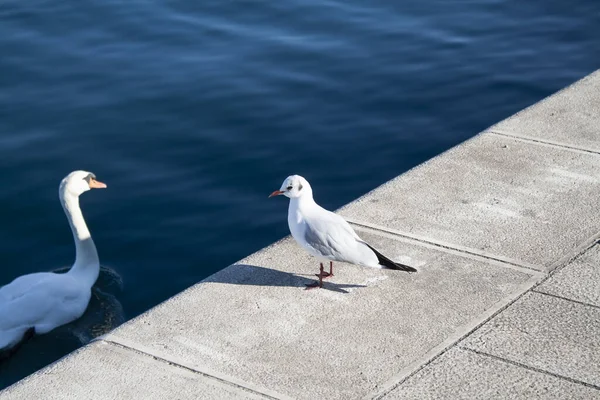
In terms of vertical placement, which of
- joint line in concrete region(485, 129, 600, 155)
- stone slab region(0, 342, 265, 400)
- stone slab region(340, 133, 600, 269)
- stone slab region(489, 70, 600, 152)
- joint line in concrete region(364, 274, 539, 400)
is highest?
stone slab region(489, 70, 600, 152)

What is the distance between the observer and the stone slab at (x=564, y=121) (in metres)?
7.68

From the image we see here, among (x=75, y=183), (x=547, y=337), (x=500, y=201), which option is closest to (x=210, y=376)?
(x=547, y=337)

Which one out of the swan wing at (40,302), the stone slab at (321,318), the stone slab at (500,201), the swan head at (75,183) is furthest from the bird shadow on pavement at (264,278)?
the swan head at (75,183)

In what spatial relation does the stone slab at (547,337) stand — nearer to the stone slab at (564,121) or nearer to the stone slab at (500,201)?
the stone slab at (500,201)

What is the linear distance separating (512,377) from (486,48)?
8957mm

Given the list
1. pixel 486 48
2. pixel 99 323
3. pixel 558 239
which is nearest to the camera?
pixel 558 239

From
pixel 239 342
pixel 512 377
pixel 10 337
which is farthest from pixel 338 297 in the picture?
pixel 10 337

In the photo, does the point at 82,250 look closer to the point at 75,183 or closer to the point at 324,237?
the point at 75,183

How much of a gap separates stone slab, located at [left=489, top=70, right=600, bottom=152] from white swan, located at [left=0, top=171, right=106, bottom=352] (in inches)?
124

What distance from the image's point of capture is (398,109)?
1145 centimetres

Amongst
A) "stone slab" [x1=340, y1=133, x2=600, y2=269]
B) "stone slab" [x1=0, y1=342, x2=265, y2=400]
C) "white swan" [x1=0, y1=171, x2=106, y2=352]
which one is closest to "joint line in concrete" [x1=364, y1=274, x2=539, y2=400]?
"stone slab" [x1=340, y1=133, x2=600, y2=269]

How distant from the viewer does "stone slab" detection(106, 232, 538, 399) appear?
5.02 metres

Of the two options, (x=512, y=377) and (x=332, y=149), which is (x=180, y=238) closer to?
(x=332, y=149)

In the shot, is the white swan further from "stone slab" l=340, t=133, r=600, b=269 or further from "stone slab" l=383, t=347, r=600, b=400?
"stone slab" l=383, t=347, r=600, b=400
